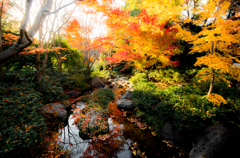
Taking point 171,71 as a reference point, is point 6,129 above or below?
below

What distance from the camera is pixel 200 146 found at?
339 centimetres

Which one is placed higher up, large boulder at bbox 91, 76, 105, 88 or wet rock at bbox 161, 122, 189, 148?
large boulder at bbox 91, 76, 105, 88

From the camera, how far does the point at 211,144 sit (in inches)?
129

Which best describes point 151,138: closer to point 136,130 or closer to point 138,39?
point 136,130

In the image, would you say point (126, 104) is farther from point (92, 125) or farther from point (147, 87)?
point (92, 125)

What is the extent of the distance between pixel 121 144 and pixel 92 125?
4.56 ft

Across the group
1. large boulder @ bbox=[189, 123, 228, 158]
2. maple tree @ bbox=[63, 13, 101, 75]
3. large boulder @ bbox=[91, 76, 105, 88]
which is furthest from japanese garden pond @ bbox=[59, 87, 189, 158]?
maple tree @ bbox=[63, 13, 101, 75]

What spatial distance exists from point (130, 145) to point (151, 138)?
954 millimetres

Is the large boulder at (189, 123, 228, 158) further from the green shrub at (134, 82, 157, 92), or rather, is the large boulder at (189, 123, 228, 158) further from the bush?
the green shrub at (134, 82, 157, 92)

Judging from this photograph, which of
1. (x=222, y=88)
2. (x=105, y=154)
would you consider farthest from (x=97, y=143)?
(x=222, y=88)

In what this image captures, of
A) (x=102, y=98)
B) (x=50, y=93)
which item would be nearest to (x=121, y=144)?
(x=102, y=98)

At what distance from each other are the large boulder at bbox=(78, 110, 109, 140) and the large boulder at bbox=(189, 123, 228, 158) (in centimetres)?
326

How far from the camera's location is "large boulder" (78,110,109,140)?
433cm

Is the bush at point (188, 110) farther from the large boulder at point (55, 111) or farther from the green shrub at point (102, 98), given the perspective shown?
the large boulder at point (55, 111)
